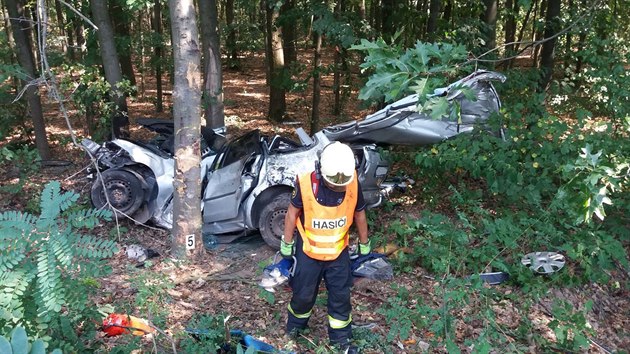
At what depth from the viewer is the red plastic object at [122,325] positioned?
406cm

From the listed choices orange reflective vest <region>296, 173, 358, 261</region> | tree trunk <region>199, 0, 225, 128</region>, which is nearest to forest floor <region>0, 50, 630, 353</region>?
orange reflective vest <region>296, 173, 358, 261</region>

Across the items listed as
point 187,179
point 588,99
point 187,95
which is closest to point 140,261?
point 187,179

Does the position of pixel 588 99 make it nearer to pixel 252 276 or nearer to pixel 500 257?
pixel 500 257

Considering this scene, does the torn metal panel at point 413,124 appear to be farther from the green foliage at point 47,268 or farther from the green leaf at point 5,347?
the green leaf at point 5,347

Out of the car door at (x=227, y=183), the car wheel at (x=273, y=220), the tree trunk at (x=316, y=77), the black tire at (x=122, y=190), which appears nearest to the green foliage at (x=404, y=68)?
the car wheel at (x=273, y=220)

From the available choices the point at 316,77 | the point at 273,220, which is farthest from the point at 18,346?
the point at 316,77

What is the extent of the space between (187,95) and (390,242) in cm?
310

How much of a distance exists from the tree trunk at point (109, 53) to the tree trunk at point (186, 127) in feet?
11.5

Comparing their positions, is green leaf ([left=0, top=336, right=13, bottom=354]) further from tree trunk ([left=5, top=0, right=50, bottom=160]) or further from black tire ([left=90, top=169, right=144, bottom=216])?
tree trunk ([left=5, top=0, right=50, bottom=160])

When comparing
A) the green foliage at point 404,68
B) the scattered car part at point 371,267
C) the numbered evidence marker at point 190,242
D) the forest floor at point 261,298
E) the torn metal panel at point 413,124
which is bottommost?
the forest floor at point 261,298

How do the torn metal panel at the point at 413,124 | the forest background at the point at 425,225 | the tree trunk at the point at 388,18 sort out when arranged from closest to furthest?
the forest background at the point at 425,225 → the torn metal panel at the point at 413,124 → the tree trunk at the point at 388,18

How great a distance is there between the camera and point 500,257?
573 cm

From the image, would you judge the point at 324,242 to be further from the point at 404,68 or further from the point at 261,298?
the point at 404,68

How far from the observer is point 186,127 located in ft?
19.0
